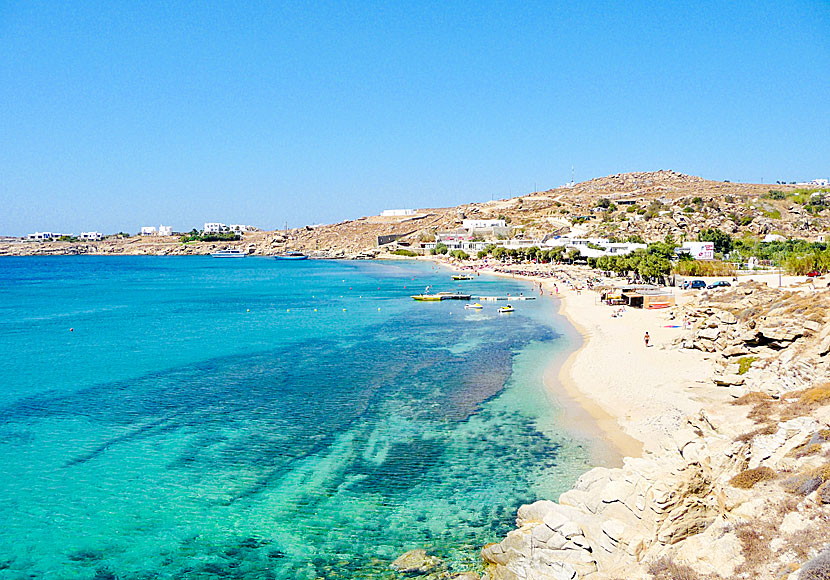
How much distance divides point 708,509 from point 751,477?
1.19 metres

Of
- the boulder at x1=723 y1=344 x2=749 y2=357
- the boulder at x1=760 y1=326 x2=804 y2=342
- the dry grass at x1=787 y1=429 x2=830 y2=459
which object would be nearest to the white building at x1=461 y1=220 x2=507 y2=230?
the boulder at x1=723 y1=344 x2=749 y2=357

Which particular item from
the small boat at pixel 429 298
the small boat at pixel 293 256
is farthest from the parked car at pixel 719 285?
the small boat at pixel 293 256

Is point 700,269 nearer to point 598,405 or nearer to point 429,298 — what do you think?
point 429,298

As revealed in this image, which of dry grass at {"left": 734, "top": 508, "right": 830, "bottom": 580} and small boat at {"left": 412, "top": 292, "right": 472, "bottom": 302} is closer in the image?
dry grass at {"left": 734, "top": 508, "right": 830, "bottom": 580}

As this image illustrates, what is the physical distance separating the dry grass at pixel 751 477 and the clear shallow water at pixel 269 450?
546 centimetres

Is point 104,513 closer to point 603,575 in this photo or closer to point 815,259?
point 603,575

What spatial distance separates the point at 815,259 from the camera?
5734cm

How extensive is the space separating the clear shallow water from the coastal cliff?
2185 millimetres

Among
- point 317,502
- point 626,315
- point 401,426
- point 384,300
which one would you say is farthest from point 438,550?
point 384,300

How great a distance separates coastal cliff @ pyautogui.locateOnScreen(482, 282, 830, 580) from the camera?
9164 mm

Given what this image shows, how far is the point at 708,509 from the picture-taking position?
1095cm

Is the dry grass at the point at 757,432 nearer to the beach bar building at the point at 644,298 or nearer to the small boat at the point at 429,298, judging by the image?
the beach bar building at the point at 644,298

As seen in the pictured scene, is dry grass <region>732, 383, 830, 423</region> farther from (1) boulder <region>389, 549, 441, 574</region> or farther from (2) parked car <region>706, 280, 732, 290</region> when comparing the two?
(2) parked car <region>706, 280, 732, 290</region>

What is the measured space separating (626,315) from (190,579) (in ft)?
129
